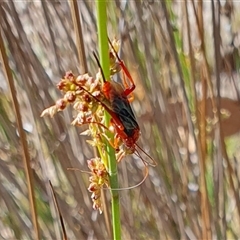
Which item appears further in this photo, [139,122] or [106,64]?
[139,122]

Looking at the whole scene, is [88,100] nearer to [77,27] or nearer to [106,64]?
[106,64]

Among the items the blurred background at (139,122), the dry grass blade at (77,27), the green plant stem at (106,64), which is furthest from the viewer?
the blurred background at (139,122)

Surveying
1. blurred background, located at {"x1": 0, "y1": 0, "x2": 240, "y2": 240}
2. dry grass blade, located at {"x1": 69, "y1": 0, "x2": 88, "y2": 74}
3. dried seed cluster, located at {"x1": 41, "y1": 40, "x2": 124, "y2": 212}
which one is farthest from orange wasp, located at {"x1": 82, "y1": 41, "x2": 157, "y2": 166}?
blurred background, located at {"x1": 0, "y1": 0, "x2": 240, "y2": 240}

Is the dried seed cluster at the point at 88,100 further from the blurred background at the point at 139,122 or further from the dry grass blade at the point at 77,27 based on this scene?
the blurred background at the point at 139,122

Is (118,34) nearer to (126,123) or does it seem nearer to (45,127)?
(45,127)

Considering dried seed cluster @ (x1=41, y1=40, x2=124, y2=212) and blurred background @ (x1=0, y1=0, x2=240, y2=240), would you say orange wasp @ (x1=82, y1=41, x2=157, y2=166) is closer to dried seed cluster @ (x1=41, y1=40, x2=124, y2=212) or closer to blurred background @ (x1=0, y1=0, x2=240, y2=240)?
dried seed cluster @ (x1=41, y1=40, x2=124, y2=212)

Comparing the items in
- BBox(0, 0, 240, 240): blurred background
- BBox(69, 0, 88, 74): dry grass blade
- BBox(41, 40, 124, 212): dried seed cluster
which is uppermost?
BBox(0, 0, 240, 240): blurred background

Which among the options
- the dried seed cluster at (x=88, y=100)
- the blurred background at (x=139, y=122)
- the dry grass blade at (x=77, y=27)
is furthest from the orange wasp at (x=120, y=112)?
the blurred background at (x=139, y=122)

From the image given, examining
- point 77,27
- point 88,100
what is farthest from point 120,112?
point 77,27
